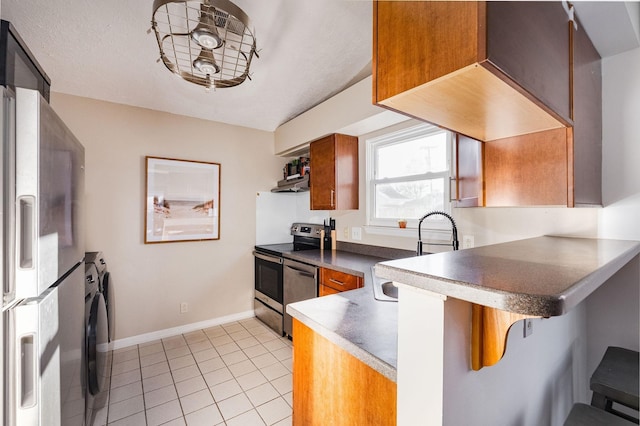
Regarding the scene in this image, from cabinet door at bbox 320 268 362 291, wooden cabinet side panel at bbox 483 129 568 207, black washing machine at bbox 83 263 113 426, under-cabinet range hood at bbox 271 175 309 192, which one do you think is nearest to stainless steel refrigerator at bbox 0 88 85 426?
black washing machine at bbox 83 263 113 426

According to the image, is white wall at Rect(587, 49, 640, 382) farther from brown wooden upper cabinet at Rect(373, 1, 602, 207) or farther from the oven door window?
the oven door window

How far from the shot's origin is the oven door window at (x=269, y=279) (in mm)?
3049

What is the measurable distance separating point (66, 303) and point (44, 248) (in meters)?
0.35

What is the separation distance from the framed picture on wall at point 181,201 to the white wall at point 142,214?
0.08m

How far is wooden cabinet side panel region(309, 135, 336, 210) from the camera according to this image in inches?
112

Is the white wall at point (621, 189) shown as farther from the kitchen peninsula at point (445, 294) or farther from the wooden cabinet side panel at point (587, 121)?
the kitchen peninsula at point (445, 294)

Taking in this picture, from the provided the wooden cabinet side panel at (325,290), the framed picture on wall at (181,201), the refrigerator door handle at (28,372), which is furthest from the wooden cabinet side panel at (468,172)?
the framed picture on wall at (181,201)

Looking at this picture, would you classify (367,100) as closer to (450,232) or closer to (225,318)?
(450,232)

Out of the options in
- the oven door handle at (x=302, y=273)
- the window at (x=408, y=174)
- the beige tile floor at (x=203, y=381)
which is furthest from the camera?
the oven door handle at (x=302, y=273)

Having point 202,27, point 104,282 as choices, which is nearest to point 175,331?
point 104,282

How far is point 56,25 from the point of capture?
181 cm

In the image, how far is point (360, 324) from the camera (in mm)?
1082

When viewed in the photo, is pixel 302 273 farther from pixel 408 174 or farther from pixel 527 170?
pixel 527 170

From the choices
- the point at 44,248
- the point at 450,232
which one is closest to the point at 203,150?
the point at 44,248
